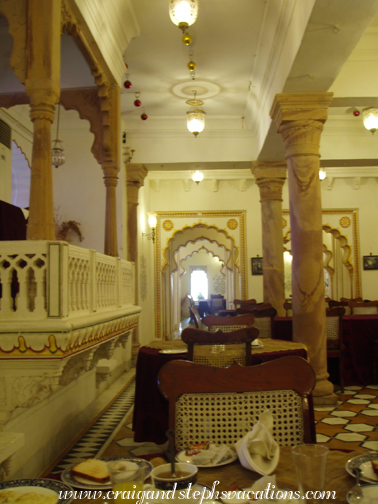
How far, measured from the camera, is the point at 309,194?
553 centimetres

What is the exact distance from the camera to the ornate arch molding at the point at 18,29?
3.38 meters

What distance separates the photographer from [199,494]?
1.14m

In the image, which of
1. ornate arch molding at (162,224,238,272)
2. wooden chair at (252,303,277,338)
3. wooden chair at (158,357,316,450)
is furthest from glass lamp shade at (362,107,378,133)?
wooden chair at (158,357,316,450)

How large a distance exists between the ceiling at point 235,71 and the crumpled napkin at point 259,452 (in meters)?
3.58

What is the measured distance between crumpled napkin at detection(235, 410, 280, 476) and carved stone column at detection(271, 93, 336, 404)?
4.19 m

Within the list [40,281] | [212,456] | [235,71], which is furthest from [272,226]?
[212,456]

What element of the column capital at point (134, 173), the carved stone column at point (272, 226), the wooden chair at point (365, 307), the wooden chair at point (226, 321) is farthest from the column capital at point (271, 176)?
the wooden chair at point (226, 321)

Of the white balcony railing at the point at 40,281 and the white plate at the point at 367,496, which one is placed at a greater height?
the white balcony railing at the point at 40,281

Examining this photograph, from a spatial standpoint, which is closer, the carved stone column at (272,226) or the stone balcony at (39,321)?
the stone balcony at (39,321)

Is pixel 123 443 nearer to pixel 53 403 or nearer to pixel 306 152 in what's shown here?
pixel 53 403

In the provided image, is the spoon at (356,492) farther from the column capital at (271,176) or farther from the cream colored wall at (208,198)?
the cream colored wall at (208,198)

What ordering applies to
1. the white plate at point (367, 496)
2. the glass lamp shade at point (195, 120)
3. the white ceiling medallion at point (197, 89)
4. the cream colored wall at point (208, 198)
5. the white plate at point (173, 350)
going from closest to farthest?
the white plate at point (367, 496) → the white plate at point (173, 350) → the glass lamp shade at point (195, 120) → the white ceiling medallion at point (197, 89) → the cream colored wall at point (208, 198)

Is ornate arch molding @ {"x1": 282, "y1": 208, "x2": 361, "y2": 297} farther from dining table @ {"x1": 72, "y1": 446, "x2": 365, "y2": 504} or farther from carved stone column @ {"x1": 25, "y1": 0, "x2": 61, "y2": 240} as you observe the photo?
dining table @ {"x1": 72, "y1": 446, "x2": 365, "y2": 504}

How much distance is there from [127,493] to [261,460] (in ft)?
1.64
